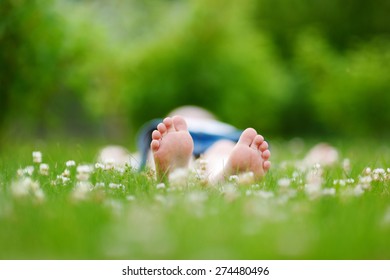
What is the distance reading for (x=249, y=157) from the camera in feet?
8.62

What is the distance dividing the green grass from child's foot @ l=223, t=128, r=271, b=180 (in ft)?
1.28

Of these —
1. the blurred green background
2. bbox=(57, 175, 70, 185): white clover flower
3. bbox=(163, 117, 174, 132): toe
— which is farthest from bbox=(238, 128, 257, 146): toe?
the blurred green background

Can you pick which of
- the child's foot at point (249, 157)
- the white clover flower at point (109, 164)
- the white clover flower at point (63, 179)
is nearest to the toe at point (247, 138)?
the child's foot at point (249, 157)

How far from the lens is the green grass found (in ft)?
5.34

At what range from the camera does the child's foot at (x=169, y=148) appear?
265cm

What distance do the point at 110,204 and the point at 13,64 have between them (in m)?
2.98

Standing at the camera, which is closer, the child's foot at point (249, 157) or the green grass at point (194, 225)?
the green grass at point (194, 225)

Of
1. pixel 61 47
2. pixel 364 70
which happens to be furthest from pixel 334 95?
pixel 61 47

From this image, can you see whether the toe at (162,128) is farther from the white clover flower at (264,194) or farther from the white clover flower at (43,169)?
the white clover flower at (264,194)

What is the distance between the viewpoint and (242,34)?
29.5ft

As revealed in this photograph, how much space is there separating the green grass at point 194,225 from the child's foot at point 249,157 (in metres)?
0.39

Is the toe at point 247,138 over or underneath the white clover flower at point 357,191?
over

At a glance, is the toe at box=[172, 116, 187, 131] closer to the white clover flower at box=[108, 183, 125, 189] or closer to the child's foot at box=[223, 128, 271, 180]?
the child's foot at box=[223, 128, 271, 180]
